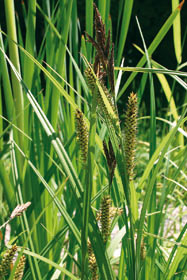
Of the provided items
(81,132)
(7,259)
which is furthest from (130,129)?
(7,259)

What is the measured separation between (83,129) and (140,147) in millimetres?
3683

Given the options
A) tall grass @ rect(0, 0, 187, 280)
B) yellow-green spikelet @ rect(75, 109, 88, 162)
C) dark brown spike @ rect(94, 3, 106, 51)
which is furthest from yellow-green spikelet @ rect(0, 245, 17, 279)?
dark brown spike @ rect(94, 3, 106, 51)

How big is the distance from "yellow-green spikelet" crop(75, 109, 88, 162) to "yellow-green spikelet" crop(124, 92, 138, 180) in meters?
0.07

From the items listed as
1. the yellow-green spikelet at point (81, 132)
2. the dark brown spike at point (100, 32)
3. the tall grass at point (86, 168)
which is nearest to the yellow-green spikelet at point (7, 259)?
the tall grass at point (86, 168)

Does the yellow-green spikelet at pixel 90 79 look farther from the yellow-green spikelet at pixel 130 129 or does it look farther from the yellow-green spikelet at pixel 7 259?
the yellow-green spikelet at pixel 7 259

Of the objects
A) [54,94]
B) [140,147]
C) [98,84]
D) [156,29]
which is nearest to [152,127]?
[54,94]

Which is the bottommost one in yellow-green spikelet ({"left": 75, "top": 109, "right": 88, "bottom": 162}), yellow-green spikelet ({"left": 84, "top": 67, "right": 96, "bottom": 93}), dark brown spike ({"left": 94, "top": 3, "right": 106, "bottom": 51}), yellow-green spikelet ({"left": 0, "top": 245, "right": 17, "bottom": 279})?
yellow-green spikelet ({"left": 0, "top": 245, "right": 17, "bottom": 279})

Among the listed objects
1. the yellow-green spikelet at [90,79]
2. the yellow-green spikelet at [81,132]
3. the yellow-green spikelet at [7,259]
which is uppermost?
the yellow-green spikelet at [90,79]

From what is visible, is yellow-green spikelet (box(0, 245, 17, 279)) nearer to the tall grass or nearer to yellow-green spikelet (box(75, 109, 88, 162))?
the tall grass

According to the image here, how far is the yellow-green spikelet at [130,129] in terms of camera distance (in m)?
0.65

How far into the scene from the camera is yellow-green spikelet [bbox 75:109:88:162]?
0.64m

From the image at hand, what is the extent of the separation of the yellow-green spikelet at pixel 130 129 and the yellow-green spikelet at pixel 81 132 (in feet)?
0.23

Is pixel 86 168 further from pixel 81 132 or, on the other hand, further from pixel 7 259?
pixel 7 259

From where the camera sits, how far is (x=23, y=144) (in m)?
1.13
